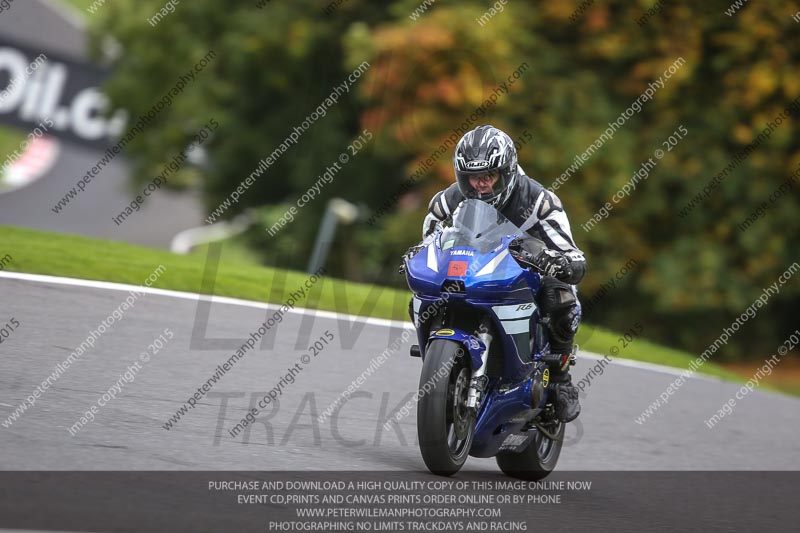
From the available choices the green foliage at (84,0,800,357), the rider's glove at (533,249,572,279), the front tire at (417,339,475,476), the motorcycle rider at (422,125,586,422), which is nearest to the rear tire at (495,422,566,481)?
the motorcycle rider at (422,125,586,422)

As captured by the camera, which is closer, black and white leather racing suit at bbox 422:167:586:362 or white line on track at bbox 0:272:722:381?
black and white leather racing suit at bbox 422:167:586:362

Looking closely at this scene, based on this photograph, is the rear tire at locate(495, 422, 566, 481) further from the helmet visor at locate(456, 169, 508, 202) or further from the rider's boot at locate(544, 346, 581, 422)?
the helmet visor at locate(456, 169, 508, 202)

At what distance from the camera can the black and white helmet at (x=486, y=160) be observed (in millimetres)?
6816

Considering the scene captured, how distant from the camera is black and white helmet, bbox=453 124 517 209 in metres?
6.82

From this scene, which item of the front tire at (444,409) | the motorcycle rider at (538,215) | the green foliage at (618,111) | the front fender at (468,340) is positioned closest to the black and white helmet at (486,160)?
the motorcycle rider at (538,215)

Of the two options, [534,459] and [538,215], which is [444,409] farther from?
[538,215]

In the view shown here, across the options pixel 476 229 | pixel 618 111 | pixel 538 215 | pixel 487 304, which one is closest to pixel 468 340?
pixel 487 304

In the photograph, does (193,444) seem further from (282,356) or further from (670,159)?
(670,159)

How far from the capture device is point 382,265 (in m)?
21.7

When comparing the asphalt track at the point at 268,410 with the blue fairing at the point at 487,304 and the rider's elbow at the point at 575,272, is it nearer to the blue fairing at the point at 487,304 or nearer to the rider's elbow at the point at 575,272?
the blue fairing at the point at 487,304

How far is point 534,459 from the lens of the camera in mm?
7469

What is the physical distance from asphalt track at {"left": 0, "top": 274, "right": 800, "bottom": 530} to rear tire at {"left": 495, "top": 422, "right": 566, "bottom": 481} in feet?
0.44

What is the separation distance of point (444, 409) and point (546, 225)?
1.45m

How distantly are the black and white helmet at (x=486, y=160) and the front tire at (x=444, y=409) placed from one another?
997mm
